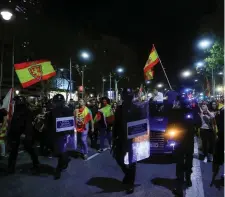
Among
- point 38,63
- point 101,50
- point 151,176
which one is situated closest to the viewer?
point 151,176

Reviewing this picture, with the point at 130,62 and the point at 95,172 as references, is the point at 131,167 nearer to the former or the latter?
the point at 95,172

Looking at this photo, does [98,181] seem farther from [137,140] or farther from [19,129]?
[19,129]

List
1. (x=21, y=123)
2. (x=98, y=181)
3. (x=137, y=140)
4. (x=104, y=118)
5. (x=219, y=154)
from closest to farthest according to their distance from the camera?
(x=137, y=140), (x=219, y=154), (x=98, y=181), (x=21, y=123), (x=104, y=118)


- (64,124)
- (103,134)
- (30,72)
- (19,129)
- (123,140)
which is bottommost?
(103,134)

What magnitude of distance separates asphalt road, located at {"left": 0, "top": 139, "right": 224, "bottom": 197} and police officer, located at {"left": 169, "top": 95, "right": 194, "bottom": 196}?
1.43 ft

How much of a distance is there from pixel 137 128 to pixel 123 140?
1.43 ft

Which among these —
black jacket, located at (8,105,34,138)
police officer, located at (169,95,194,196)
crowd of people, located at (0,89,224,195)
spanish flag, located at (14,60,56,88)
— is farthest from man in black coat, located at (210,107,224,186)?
spanish flag, located at (14,60,56,88)

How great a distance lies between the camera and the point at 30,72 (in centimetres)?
964

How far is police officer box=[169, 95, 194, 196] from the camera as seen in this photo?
533 cm

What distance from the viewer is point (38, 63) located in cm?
976

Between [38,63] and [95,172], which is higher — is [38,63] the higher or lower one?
the higher one

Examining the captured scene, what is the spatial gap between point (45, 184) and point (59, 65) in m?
36.2

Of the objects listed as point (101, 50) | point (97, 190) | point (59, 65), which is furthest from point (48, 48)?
point (97, 190)

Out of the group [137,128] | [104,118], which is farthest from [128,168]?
[104,118]
